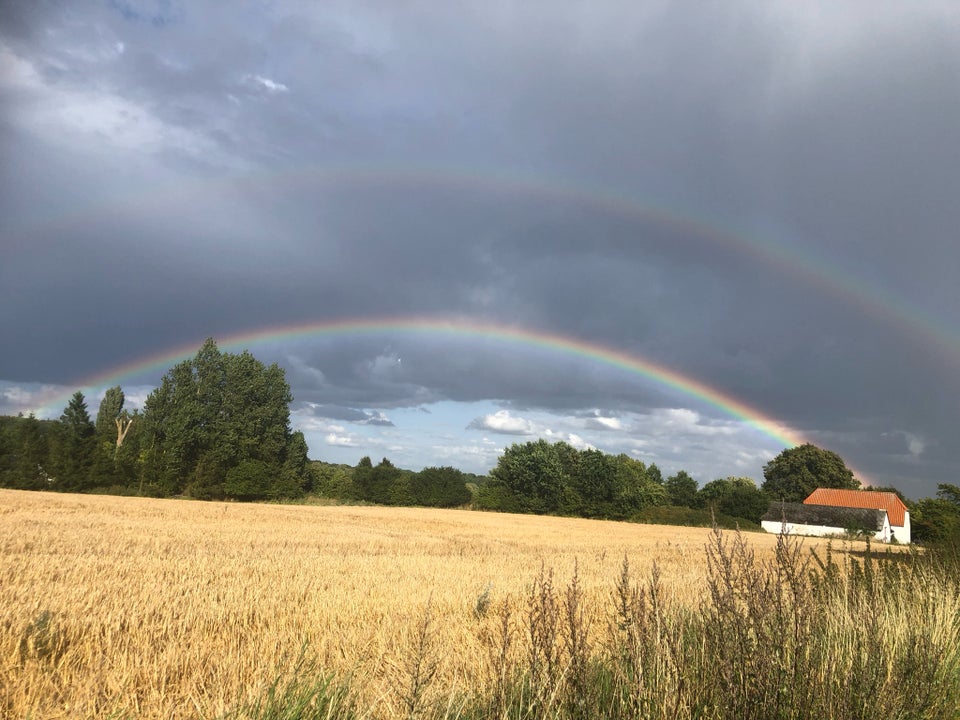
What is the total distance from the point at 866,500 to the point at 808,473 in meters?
23.0

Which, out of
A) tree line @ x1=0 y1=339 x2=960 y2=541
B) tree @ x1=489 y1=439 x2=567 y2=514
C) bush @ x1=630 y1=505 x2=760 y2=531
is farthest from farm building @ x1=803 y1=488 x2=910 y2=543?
tree @ x1=489 y1=439 x2=567 y2=514

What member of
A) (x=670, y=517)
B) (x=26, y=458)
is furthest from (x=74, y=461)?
(x=670, y=517)

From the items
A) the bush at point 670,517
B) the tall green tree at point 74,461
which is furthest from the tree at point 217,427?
the bush at point 670,517

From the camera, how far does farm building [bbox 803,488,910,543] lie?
82.3 meters

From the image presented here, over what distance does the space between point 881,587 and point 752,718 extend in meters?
7.96

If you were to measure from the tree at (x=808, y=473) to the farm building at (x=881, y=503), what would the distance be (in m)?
13.3

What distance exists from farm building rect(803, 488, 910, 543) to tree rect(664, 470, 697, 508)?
16.1 m

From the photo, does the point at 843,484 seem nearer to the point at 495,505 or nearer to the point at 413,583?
the point at 495,505

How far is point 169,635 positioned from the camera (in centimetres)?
666

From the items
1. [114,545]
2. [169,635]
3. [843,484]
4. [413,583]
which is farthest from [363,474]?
[843,484]

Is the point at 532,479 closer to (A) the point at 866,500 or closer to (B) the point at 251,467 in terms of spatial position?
(B) the point at 251,467

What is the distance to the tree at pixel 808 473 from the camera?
351ft

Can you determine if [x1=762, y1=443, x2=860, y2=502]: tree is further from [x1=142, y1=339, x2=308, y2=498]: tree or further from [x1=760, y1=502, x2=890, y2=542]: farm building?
[x1=142, y1=339, x2=308, y2=498]: tree

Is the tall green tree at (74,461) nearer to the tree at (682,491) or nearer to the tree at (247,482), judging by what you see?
the tree at (247,482)
